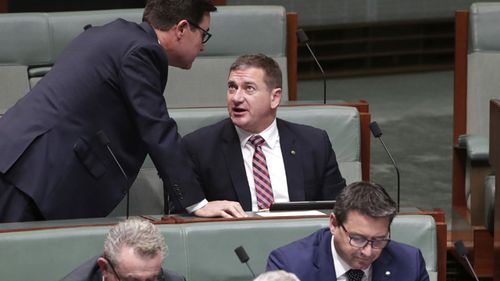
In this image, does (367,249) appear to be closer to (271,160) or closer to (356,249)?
(356,249)

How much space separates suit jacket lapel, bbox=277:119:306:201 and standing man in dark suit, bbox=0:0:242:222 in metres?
0.24

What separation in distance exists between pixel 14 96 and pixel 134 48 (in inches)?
34.5

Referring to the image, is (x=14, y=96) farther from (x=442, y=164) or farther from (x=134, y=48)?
(x=442, y=164)

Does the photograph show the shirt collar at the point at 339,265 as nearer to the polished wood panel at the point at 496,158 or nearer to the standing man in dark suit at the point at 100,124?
the standing man in dark suit at the point at 100,124

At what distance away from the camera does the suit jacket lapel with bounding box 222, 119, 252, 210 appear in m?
2.15

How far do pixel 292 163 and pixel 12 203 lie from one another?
20.7 inches

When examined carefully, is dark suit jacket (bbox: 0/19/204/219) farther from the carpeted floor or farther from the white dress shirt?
the carpeted floor

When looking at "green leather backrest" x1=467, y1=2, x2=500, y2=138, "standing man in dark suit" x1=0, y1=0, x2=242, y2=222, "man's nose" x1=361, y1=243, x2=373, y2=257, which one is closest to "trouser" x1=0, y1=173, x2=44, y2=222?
"standing man in dark suit" x1=0, y1=0, x2=242, y2=222

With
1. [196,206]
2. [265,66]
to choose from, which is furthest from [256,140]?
[196,206]

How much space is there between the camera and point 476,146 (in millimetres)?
2592

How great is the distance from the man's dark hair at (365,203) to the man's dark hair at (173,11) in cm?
44

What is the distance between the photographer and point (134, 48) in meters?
1.93

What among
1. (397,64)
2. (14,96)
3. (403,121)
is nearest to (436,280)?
(14,96)

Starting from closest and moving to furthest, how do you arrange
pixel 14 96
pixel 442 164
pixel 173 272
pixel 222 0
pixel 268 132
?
pixel 173 272 → pixel 268 132 → pixel 14 96 → pixel 222 0 → pixel 442 164
